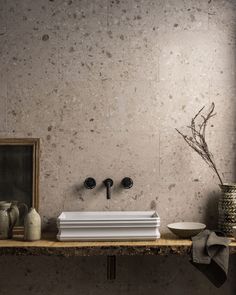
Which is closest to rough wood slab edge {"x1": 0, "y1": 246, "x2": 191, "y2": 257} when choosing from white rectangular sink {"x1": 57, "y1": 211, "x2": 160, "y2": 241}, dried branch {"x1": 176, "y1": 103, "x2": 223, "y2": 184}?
white rectangular sink {"x1": 57, "y1": 211, "x2": 160, "y2": 241}

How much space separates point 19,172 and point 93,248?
0.79 m

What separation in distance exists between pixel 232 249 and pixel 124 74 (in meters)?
1.34

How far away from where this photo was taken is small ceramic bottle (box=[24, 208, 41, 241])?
2.52m

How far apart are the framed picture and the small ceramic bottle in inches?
8.6

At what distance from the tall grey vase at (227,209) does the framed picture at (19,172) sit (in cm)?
123

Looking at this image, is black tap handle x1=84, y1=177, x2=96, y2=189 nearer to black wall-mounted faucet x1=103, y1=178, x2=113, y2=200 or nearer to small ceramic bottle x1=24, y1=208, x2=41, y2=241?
black wall-mounted faucet x1=103, y1=178, x2=113, y2=200

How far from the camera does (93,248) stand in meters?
2.38

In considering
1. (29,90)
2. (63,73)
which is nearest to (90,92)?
(63,73)

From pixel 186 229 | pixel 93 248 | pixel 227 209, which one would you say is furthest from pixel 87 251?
pixel 227 209

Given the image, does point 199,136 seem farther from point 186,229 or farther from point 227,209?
point 186,229

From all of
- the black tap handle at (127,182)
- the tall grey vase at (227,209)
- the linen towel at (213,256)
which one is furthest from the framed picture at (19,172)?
the tall grey vase at (227,209)

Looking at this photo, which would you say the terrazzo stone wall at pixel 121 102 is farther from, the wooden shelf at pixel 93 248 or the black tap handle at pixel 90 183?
the wooden shelf at pixel 93 248

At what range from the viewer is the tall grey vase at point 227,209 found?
8.80 ft

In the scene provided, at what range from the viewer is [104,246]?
94.1 inches
